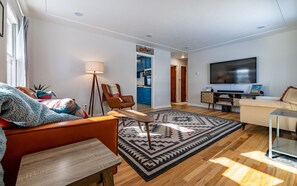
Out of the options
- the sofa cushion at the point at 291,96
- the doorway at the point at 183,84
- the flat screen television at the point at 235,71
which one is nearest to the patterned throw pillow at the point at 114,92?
the sofa cushion at the point at 291,96

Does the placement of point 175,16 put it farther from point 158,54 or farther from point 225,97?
point 225,97

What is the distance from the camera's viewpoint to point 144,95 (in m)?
6.28

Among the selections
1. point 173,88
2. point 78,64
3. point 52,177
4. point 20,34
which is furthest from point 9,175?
point 173,88

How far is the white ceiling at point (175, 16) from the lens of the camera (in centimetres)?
244

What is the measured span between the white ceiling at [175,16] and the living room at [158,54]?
2 cm

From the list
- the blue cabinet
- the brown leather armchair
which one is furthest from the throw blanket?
the blue cabinet

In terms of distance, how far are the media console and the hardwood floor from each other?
2613 mm

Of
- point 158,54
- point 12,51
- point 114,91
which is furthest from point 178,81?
point 12,51

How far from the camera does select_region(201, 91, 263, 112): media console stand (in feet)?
14.0

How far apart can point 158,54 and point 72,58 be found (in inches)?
118

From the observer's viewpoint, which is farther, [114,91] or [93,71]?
[114,91]

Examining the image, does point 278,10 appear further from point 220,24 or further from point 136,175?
point 136,175

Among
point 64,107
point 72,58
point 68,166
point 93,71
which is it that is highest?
point 72,58

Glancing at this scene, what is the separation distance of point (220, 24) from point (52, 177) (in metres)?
3.84
